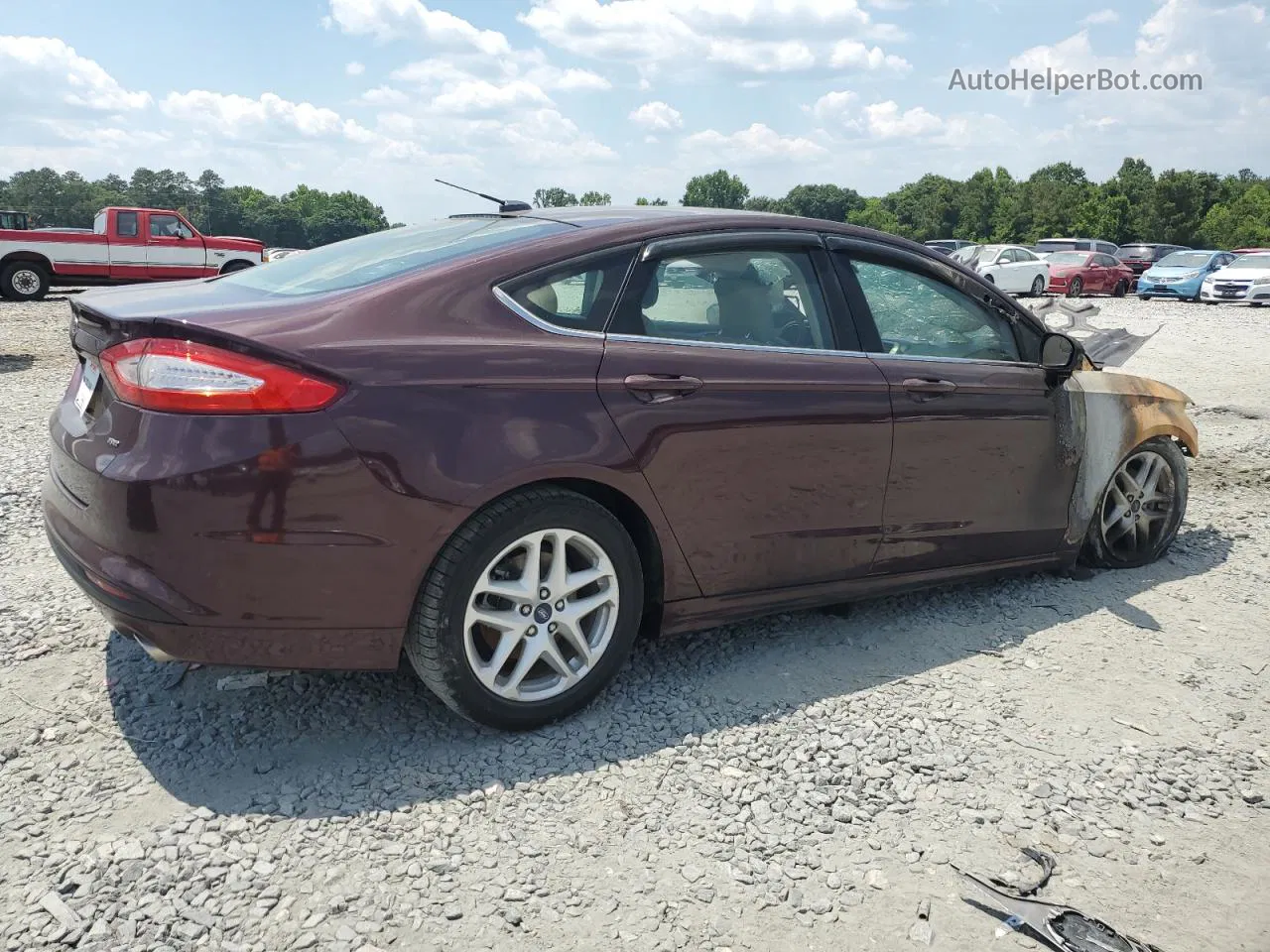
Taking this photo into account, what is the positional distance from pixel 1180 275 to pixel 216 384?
2970 centimetres

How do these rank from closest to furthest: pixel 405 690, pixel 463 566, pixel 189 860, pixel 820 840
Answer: pixel 189 860 < pixel 820 840 < pixel 463 566 < pixel 405 690

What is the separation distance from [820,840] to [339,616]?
1.43 m

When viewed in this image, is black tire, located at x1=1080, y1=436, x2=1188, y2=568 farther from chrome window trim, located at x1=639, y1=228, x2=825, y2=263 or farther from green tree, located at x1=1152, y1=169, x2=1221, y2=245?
green tree, located at x1=1152, y1=169, x2=1221, y2=245

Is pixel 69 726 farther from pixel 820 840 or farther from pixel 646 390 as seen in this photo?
pixel 820 840

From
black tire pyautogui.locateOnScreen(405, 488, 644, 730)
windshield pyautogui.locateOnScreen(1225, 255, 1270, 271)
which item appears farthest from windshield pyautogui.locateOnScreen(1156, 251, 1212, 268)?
black tire pyautogui.locateOnScreen(405, 488, 644, 730)

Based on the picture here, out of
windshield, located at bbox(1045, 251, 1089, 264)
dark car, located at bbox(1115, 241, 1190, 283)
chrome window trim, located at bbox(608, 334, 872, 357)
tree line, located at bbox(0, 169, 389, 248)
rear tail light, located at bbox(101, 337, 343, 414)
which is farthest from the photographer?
tree line, located at bbox(0, 169, 389, 248)

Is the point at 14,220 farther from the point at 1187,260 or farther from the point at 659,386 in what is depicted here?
the point at 1187,260

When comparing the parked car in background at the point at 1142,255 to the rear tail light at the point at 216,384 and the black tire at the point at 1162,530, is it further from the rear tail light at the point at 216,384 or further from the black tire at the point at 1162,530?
the rear tail light at the point at 216,384

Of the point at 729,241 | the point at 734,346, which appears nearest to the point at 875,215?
the point at 729,241

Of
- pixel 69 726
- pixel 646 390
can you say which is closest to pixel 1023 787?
pixel 646 390

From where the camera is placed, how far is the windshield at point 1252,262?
26.2 metres

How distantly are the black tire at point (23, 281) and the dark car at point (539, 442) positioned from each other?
66.2 ft

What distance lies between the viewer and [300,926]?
2.34 metres

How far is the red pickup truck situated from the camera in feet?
67.4
